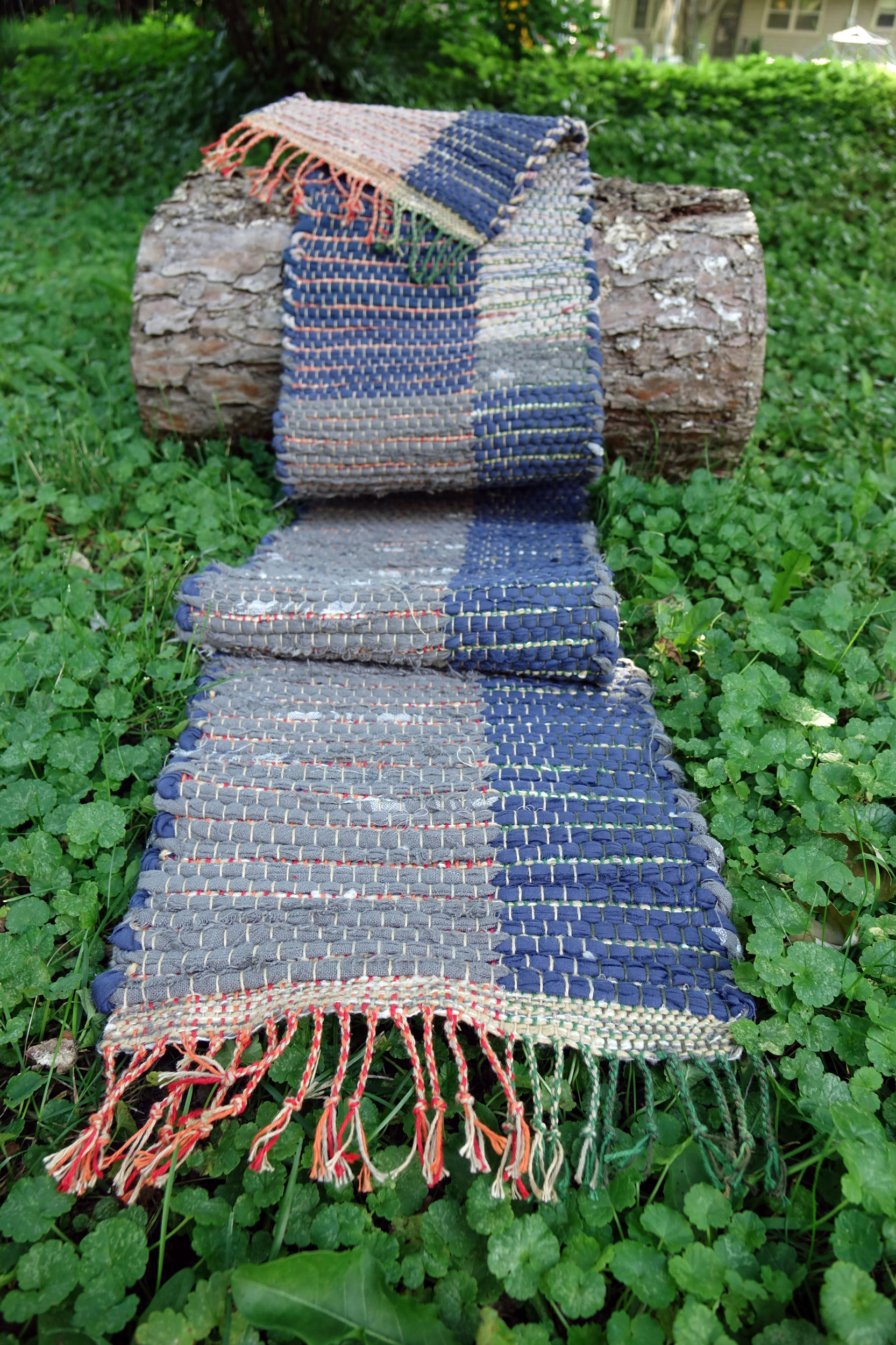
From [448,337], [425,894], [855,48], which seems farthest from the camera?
[855,48]

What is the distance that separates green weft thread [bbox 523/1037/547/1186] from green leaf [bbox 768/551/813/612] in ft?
3.64

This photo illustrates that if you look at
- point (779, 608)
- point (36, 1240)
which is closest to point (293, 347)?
point (779, 608)

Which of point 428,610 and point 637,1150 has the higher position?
point 428,610

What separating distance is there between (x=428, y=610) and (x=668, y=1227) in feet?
3.50

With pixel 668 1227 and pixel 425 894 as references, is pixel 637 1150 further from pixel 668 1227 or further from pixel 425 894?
pixel 425 894

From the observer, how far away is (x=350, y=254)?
204 centimetres

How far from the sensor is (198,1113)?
1011 mm

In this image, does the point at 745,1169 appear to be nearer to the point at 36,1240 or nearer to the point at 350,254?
the point at 36,1240

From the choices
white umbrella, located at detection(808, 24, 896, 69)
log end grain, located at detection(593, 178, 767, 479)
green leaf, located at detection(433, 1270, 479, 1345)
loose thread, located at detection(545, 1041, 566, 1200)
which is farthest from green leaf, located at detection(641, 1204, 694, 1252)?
white umbrella, located at detection(808, 24, 896, 69)

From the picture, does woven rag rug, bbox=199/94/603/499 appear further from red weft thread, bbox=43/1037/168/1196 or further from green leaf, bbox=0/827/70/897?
red weft thread, bbox=43/1037/168/1196

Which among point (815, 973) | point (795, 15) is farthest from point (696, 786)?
point (795, 15)

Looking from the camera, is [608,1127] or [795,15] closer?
[608,1127]

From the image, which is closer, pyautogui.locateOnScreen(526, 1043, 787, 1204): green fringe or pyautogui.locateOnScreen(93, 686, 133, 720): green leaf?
pyautogui.locateOnScreen(526, 1043, 787, 1204): green fringe

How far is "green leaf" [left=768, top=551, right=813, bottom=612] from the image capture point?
5.70 feet
